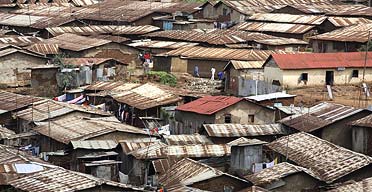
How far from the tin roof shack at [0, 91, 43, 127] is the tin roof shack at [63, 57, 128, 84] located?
4.02 m

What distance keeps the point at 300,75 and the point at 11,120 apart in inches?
375

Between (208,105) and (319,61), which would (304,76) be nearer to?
(319,61)

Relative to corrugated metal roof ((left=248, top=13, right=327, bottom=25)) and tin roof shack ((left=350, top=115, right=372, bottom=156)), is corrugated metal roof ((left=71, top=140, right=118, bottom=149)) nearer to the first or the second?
tin roof shack ((left=350, top=115, right=372, bottom=156))

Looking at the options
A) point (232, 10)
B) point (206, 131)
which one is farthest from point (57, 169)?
point (232, 10)

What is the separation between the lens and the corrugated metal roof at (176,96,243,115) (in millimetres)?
23508

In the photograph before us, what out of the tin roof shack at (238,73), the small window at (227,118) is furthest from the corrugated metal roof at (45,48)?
the small window at (227,118)

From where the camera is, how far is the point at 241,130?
71.9 ft

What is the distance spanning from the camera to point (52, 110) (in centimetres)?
2491

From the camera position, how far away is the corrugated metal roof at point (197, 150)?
65.3 feet

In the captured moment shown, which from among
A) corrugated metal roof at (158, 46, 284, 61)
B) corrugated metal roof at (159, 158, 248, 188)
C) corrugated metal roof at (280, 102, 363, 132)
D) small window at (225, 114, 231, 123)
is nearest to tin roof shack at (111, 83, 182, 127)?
small window at (225, 114, 231, 123)

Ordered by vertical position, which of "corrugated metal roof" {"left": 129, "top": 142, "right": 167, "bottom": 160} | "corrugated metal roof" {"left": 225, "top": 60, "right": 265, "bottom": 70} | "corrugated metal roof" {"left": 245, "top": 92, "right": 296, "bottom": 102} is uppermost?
"corrugated metal roof" {"left": 225, "top": 60, "right": 265, "bottom": 70}

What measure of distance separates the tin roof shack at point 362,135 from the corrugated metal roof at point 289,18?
17.8 metres

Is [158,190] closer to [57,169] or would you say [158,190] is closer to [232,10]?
[57,169]

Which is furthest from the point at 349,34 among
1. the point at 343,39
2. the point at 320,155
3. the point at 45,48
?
the point at 320,155
